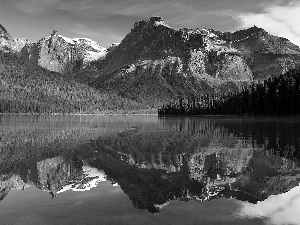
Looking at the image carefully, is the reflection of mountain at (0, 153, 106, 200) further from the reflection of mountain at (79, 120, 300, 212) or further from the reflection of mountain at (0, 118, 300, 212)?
the reflection of mountain at (79, 120, 300, 212)

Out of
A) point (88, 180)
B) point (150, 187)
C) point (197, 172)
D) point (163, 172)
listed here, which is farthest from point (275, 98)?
point (150, 187)

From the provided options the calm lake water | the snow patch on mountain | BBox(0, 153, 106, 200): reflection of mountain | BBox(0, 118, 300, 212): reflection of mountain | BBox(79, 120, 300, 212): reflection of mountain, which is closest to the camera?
the calm lake water

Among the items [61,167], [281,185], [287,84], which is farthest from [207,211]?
[287,84]

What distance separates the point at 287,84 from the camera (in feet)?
527

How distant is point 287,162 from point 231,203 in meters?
13.5

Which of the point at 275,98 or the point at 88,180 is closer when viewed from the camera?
the point at 88,180

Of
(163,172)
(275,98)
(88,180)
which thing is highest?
(275,98)

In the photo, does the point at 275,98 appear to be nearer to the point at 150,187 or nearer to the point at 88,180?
the point at 88,180

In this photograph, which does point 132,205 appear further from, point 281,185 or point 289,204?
point 281,185

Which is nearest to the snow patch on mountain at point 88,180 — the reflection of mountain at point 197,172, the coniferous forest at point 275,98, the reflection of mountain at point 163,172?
the reflection of mountain at point 163,172

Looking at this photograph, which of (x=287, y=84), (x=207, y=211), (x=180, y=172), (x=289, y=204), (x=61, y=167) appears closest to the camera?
(x=207, y=211)

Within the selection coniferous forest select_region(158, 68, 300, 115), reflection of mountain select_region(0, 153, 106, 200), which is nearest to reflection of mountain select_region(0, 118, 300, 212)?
reflection of mountain select_region(0, 153, 106, 200)

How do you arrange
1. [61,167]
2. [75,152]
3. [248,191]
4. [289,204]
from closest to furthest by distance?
1. [289,204]
2. [248,191]
3. [61,167]
4. [75,152]

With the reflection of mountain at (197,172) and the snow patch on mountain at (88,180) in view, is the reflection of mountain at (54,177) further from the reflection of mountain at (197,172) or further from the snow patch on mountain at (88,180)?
→ the reflection of mountain at (197,172)
